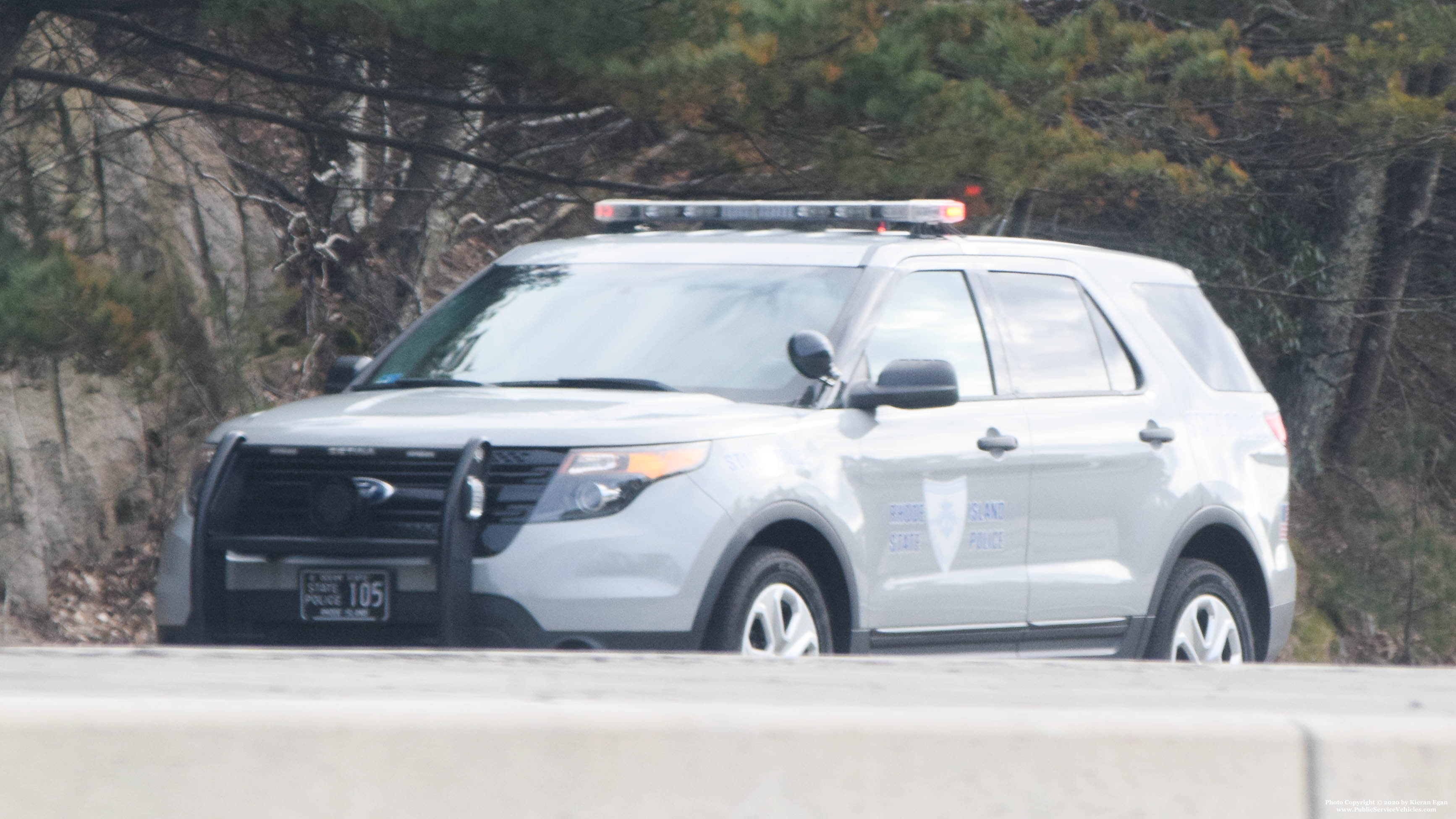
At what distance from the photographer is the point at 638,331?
6621mm

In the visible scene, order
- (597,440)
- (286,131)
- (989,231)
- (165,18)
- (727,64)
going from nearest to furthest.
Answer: (597,440), (727,64), (165,18), (989,231), (286,131)

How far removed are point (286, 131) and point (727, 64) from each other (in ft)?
27.2

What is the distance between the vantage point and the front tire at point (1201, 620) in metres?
7.44

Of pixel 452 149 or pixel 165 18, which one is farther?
pixel 452 149

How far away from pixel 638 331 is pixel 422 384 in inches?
31.3

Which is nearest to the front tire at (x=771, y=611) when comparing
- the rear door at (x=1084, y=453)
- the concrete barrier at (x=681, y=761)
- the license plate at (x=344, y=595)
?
the license plate at (x=344, y=595)

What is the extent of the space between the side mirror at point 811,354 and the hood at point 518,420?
148 mm

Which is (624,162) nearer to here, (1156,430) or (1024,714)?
(1156,430)

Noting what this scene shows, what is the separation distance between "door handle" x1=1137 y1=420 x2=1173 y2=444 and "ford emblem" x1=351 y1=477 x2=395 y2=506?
10.2 ft

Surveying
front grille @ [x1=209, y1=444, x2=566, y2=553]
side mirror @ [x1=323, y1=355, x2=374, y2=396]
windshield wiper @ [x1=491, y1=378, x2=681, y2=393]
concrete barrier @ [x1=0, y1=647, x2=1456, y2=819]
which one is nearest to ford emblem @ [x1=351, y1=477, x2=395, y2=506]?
front grille @ [x1=209, y1=444, x2=566, y2=553]

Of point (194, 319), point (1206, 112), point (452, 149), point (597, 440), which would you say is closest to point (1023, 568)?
point (597, 440)

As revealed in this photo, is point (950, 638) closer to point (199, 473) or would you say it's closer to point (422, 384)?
point (422, 384)

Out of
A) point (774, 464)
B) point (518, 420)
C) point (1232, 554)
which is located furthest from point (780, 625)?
point (1232, 554)

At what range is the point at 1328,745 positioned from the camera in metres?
3.03
